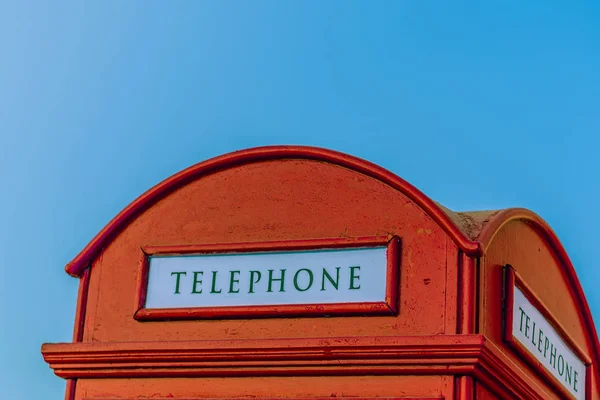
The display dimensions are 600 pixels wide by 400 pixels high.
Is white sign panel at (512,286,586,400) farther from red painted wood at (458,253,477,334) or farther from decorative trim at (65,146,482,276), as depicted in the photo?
decorative trim at (65,146,482,276)

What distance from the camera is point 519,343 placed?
555cm

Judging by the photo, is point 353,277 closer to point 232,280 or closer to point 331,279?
point 331,279

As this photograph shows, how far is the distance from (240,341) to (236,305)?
0.70 feet

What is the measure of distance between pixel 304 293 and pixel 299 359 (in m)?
0.33

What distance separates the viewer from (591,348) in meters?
6.98

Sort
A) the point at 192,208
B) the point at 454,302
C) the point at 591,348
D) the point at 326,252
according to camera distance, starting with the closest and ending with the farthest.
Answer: the point at 454,302, the point at 326,252, the point at 192,208, the point at 591,348

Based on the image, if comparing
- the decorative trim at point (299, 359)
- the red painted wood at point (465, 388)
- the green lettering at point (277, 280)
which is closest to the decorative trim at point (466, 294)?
the decorative trim at point (299, 359)

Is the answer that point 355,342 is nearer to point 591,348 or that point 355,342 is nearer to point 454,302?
point 454,302

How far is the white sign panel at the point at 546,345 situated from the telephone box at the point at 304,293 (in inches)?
0.8

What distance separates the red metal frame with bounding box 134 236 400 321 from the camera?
5.23 metres

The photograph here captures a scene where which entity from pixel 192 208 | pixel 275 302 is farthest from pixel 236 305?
pixel 192 208

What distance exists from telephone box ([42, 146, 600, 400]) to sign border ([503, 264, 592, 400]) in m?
0.01

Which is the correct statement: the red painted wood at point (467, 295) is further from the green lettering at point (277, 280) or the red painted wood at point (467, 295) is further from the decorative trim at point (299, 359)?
the green lettering at point (277, 280)

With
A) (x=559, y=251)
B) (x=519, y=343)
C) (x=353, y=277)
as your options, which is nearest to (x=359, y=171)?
(x=353, y=277)
